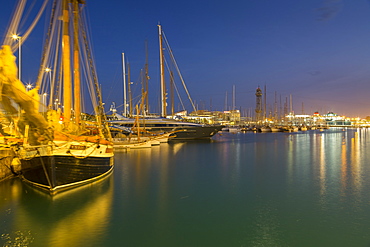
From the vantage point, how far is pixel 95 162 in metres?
18.7

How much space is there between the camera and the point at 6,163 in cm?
1950

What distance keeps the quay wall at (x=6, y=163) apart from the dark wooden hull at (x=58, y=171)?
2206 millimetres

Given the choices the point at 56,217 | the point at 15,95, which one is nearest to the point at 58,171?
the point at 56,217

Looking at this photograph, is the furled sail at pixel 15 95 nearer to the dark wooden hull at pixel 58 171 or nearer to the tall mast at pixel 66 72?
the dark wooden hull at pixel 58 171

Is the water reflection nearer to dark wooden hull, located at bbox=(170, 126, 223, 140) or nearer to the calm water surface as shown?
→ the calm water surface

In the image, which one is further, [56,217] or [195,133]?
[195,133]

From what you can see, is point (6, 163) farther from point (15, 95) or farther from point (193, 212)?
point (193, 212)

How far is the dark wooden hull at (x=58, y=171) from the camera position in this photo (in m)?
14.9

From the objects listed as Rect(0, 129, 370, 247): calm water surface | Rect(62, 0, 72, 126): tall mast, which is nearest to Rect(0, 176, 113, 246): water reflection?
Rect(0, 129, 370, 247): calm water surface

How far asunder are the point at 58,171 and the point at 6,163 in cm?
702

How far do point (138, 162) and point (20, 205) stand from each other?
1620cm

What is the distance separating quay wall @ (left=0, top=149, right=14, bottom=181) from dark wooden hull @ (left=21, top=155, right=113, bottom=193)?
221 cm

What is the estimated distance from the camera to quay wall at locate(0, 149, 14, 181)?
1878 cm

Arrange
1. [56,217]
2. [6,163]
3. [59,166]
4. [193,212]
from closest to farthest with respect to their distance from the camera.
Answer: [56,217]
[193,212]
[59,166]
[6,163]
